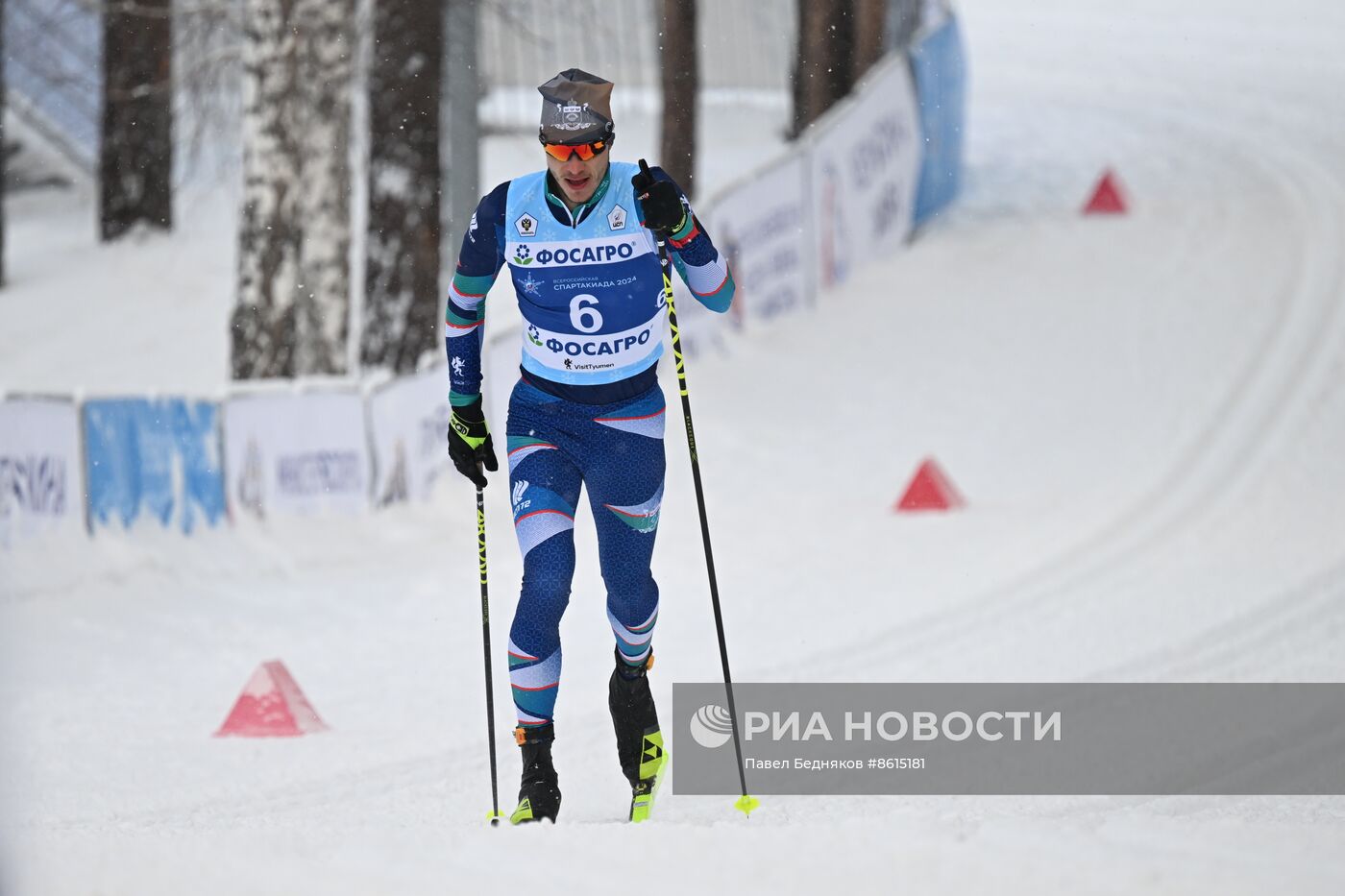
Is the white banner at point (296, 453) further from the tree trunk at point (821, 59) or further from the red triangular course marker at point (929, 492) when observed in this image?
the tree trunk at point (821, 59)

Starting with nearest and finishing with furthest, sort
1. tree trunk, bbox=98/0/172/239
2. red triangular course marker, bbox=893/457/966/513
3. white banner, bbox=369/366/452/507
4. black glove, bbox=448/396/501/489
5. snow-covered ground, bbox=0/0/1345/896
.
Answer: snow-covered ground, bbox=0/0/1345/896, black glove, bbox=448/396/501/489, white banner, bbox=369/366/452/507, red triangular course marker, bbox=893/457/966/513, tree trunk, bbox=98/0/172/239

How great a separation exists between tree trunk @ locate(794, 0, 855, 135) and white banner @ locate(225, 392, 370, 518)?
6551 millimetres

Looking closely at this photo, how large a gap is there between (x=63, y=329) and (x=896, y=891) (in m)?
12.5

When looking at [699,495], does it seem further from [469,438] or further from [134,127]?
[134,127]

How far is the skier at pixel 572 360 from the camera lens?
4551mm

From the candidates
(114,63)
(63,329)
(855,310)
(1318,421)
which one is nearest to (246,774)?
(1318,421)

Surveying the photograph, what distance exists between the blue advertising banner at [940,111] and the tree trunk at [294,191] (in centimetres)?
607

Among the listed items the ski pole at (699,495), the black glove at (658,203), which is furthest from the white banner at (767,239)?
the black glove at (658,203)

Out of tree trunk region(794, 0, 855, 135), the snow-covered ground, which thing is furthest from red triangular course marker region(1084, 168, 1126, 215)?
tree trunk region(794, 0, 855, 135)

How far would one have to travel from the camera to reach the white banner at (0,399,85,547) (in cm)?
838

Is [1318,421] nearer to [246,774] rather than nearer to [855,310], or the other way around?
[855,310]

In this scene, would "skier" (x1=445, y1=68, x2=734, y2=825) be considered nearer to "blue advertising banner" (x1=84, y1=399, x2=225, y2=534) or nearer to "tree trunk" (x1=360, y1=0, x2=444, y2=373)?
"blue advertising banner" (x1=84, y1=399, x2=225, y2=534)
